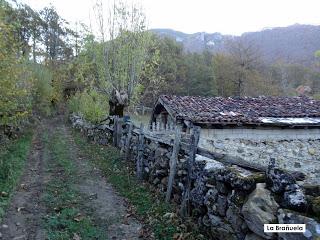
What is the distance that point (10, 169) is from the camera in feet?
32.4

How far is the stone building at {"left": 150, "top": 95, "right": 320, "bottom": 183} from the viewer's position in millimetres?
13523

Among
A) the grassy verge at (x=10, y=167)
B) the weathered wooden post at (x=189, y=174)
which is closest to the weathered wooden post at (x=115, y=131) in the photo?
the grassy verge at (x=10, y=167)

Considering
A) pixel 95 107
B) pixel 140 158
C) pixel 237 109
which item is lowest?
pixel 140 158

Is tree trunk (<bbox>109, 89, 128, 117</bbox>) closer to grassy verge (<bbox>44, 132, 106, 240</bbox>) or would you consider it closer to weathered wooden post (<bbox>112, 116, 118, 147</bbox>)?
weathered wooden post (<bbox>112, 116, 118, 147</bbox>)

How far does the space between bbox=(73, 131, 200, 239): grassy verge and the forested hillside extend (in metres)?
3.52

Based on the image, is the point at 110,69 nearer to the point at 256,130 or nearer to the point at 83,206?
the point at 256,130

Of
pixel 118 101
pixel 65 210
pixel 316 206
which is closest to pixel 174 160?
pixel 65 210

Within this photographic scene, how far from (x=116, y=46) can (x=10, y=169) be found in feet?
31.1

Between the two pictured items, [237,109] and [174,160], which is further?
[237,109]

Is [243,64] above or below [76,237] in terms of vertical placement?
above

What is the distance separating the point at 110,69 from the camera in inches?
706

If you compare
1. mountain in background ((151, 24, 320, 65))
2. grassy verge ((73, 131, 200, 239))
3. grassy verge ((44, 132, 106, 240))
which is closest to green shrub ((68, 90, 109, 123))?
grassy verge ((73, 131, 200, 239))

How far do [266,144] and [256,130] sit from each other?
2.31ft

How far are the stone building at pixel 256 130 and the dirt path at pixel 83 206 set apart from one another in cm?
423
